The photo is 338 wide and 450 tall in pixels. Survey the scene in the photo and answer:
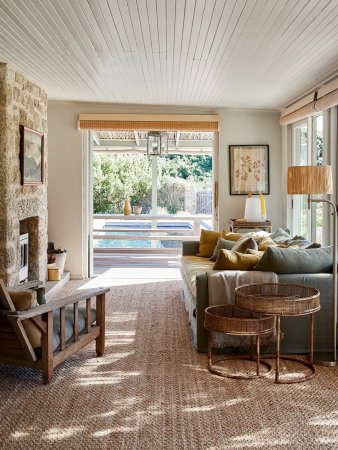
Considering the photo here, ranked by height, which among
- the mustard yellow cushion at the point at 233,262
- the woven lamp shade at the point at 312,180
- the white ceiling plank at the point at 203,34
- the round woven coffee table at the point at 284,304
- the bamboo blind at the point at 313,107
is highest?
the white ceiling plank at the point at 203,34

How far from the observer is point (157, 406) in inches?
126

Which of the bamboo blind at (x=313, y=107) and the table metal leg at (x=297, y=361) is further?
the bamboo blind at (x=313, y=107)

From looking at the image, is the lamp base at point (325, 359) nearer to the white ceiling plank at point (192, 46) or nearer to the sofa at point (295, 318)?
the sofa at point (295, 318)

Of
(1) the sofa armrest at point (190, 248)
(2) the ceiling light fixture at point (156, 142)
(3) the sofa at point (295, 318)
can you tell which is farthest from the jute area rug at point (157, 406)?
(2) the ceiling light fixture at point (156, 142)

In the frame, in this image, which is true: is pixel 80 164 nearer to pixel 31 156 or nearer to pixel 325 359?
pixel 31 156

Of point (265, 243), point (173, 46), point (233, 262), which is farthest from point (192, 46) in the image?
point (265, 243)

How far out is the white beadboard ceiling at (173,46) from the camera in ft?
12.3

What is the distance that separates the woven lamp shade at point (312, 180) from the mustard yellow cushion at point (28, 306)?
6.61ft

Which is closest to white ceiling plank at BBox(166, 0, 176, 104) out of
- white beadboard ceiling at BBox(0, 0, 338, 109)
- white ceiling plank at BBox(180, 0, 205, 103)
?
white beadboard ceiling at BBox(0, 0, 338, 109)

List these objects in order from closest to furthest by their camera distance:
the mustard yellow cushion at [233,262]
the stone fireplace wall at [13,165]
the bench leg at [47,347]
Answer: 1. the bench leg at [47,347]
2. the mustard yellow cushion at [233,262]
3. the stone fireplace wall at [13,165]

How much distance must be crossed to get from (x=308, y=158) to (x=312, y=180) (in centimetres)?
282

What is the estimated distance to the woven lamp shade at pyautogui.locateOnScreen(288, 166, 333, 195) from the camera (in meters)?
4.04

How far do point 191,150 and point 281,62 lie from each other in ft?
20.9

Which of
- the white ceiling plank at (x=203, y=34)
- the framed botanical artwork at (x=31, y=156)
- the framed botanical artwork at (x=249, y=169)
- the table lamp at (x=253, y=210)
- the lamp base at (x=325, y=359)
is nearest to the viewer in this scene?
the white ceiling plank at (x=203, y=34)
